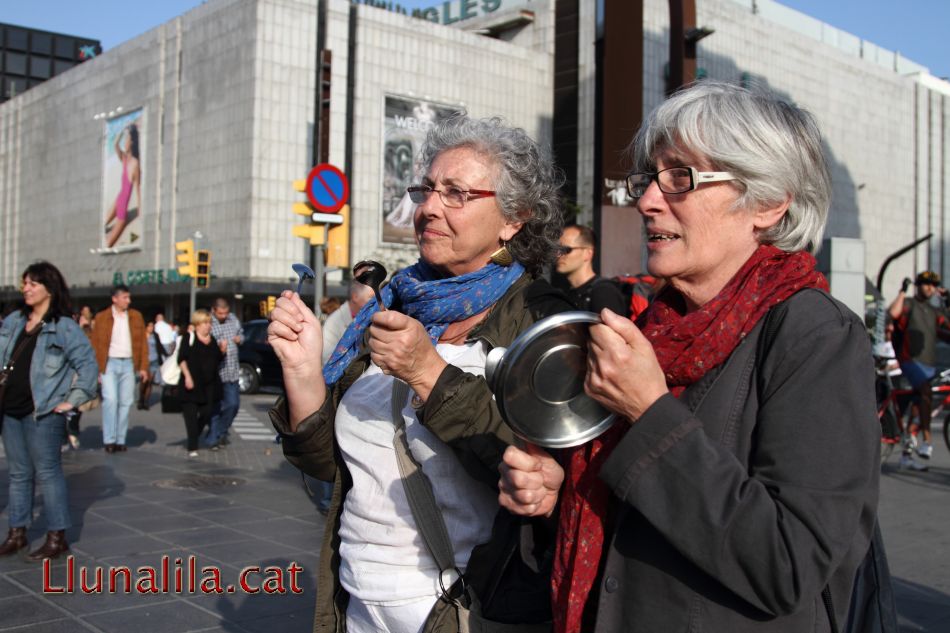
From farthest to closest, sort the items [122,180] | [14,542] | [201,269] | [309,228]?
[122,180]
[201,269]
[309,228]
[14,542]

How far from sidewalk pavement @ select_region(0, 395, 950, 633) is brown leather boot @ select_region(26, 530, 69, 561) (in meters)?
0.10

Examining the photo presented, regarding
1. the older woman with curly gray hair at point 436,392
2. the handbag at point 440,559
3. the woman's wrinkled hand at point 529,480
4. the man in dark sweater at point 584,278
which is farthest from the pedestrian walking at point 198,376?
the woman's wrinkled hand at point 529,480

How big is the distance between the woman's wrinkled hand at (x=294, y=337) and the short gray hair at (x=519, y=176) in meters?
0.56

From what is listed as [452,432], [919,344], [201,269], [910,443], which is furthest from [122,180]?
[452,432]

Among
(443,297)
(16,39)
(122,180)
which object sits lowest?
(443,297)

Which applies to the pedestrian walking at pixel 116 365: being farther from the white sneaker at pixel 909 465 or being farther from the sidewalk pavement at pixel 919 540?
the white sneaker at pixel 909 465

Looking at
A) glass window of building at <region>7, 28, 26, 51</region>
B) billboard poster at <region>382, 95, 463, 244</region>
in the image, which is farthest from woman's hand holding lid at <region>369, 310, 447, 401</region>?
glass window of building at <region>7, 28, 26, 51</region>

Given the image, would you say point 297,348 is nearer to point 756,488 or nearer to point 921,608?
point 756,488

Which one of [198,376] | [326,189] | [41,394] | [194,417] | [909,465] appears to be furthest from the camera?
[198,376]

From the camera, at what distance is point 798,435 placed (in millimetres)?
1504

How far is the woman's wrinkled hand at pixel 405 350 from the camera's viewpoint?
193 cm

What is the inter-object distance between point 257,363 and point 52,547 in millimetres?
16609

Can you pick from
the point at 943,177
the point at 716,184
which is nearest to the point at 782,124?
the point at 716,184

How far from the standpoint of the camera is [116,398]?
12.3 meters
